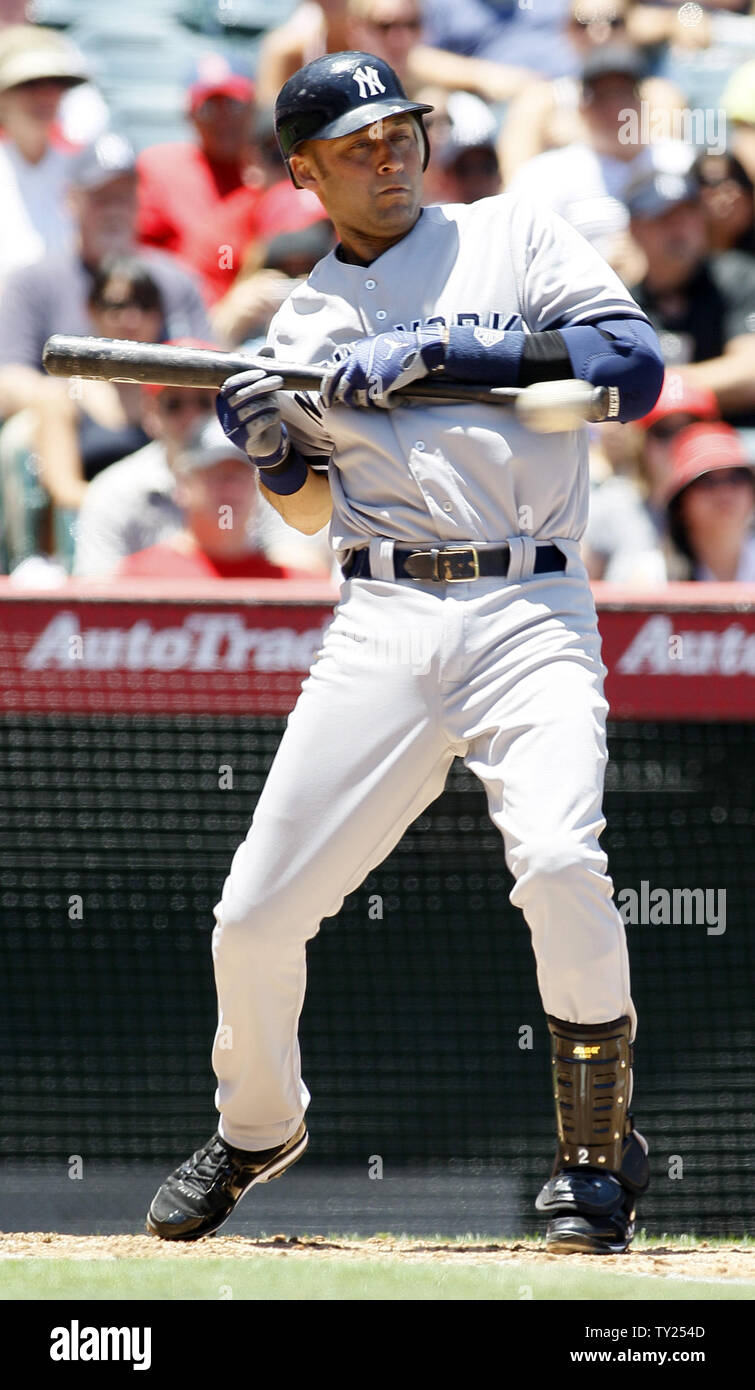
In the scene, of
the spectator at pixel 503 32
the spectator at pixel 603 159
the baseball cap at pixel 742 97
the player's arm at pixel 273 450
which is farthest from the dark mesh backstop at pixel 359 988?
the spectator at pixel 503 32

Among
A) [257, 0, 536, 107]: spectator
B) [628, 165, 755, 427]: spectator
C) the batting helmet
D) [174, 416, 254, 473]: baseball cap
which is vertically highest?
[257, 0, 536, 107]: spectator

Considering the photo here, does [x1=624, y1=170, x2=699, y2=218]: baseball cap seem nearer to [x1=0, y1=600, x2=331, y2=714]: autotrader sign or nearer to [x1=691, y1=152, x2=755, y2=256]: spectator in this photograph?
[x1=691, y1=152, x2=755, y2=256]: spectator

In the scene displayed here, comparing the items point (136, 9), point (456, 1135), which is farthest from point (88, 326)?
point (456, 1135)

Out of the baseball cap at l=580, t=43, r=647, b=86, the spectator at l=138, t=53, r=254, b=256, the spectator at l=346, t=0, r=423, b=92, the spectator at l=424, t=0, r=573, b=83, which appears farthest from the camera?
the spectator at l=424, t=0, r=573, b=83

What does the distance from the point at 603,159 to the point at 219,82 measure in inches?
57.6

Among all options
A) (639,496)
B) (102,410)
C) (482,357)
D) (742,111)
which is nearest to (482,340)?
(482,357)

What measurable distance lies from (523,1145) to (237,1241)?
2.30 ft

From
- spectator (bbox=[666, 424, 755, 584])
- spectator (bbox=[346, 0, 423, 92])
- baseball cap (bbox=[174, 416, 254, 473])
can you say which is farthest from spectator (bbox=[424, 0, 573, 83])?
baseball cap (bbox=[174, 416, 254, 473])

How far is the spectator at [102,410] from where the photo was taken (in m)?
5.54

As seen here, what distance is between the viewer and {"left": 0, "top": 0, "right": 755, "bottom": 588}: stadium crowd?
530 centimetres

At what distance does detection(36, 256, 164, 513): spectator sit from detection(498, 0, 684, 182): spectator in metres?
1.61

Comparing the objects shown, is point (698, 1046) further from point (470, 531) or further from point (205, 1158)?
point (470, 531)

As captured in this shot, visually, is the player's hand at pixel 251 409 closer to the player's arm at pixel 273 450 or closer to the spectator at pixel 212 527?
the player's arm at pixel 273 450
